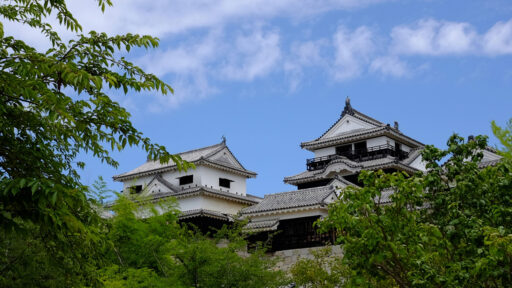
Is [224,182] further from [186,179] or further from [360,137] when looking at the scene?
[360,137]

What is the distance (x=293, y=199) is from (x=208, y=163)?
32.1ft

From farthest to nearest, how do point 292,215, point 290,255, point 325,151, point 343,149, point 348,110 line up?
1. point 325,151
2. point 348,110
3. point 343,149
4. point 292,215
5. point 290,255

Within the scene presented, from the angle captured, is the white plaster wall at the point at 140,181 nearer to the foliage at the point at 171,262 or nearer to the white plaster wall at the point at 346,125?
the white plaster wall at the point at 346,125

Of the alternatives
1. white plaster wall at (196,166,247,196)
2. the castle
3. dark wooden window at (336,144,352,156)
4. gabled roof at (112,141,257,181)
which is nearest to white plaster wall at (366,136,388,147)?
the castle

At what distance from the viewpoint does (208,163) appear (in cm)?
4034

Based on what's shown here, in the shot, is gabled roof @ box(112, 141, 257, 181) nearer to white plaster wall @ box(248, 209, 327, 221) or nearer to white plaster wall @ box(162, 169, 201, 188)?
white plaster wall @ box(162, 169, 201, 188)

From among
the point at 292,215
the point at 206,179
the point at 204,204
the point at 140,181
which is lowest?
the point at 292,215

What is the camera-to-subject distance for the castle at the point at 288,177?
37156 mm

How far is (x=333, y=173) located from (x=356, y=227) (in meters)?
28.4

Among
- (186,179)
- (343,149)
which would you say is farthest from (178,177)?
(343,149)

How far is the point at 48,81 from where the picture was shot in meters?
7.36

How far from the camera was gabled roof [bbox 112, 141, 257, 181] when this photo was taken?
40.9m

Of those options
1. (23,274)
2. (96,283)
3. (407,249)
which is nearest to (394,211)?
(407,249)

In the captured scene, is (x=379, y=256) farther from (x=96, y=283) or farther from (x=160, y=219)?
(x=160, y=219)
